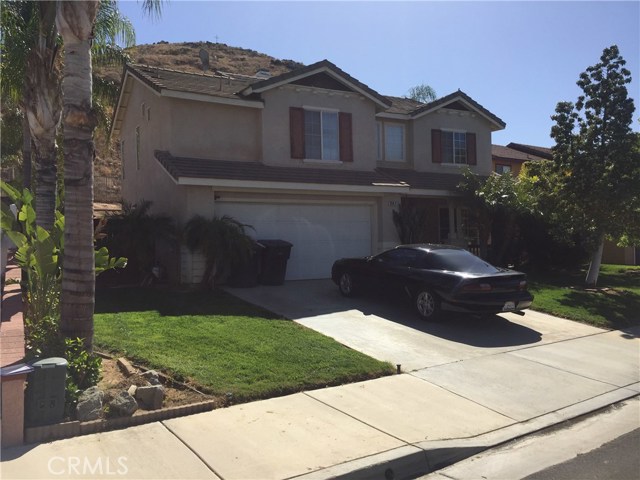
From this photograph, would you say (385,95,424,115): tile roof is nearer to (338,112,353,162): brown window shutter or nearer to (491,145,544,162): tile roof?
(338,112,353,162): brown window shutter

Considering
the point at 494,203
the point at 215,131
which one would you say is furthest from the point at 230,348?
the point at 494,203

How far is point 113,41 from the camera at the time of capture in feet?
42.1

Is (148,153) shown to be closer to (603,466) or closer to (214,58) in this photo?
(603,466)

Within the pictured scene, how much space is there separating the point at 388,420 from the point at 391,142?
15419mm

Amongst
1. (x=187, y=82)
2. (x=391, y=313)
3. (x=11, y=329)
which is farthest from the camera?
(x=187, y=82)

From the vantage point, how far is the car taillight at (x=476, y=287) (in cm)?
979

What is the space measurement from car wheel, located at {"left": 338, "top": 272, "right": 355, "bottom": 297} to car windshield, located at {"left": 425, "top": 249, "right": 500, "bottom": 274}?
7.05 feet

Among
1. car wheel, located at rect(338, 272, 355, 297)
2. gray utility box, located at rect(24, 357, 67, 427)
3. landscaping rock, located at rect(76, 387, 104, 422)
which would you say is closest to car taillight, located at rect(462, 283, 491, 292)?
car wheel, located at rect(338, 272, 355, 297)

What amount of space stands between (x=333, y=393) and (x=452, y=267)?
4.83 metres

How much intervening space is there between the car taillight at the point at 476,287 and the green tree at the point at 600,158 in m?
5.82

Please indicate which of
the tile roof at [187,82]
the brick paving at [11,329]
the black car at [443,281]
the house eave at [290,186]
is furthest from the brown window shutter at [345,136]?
the brick paving at [11,329]

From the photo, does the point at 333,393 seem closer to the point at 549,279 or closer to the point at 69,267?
the point at 69,267

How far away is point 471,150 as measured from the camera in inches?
846

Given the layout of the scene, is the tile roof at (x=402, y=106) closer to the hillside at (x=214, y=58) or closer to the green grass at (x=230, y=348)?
the green grass at (x=230, y=348)
